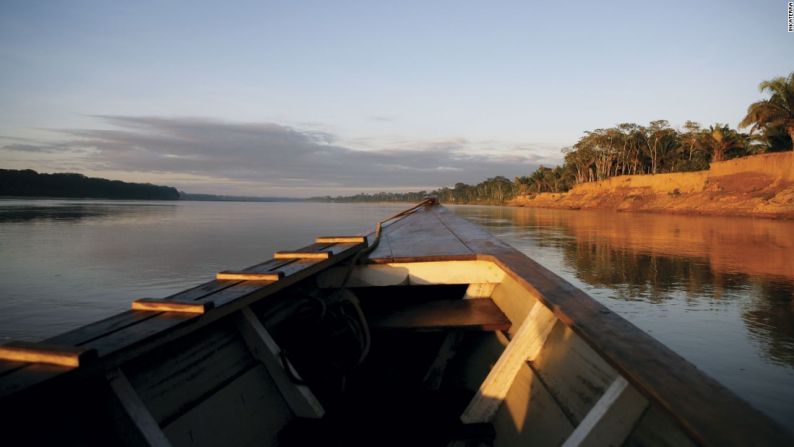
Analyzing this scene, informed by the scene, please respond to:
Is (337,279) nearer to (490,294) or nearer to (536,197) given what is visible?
(490,294)

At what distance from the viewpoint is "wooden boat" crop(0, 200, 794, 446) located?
1178 millimetres

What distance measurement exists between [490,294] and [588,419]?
213 cm

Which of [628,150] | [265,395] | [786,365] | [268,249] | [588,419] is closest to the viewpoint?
[588,419]

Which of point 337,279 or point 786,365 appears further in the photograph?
point 786,365

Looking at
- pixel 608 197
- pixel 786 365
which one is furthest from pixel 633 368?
pixel 608 197

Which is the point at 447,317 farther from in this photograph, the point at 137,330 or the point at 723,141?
the point at 723,141

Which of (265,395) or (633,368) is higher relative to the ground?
(633,368)

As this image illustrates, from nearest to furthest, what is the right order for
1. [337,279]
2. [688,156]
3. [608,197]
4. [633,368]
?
[633,368]
[337,279]
[608,197]
[688,156]

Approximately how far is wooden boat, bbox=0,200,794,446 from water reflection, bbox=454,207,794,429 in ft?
9.04

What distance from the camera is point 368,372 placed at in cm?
321

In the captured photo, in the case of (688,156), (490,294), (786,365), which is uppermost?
(688,156)

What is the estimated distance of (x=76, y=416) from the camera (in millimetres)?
1305

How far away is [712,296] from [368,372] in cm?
735

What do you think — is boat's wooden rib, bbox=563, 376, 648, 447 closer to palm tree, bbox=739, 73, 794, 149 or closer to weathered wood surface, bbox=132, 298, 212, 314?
weathered wood surface, bbox=132, 298, 212, 314
